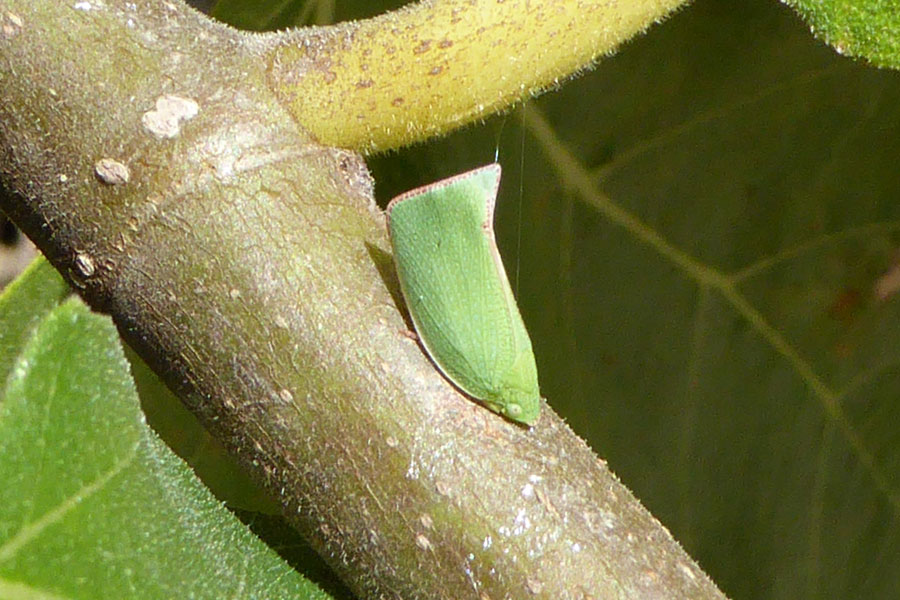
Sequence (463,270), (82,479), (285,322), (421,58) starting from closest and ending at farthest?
(82,479) < (285,322) < (421,58) < (463,270)

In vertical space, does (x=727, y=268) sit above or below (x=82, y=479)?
above

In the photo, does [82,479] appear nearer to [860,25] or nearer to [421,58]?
[421,58]

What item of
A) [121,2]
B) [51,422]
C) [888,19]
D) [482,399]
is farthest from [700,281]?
[51,422]

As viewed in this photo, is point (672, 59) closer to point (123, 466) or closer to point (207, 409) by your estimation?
point (207, 409)

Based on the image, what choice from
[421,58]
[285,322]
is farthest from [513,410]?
[421,58]

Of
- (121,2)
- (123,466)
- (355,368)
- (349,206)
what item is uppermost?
(121,2)

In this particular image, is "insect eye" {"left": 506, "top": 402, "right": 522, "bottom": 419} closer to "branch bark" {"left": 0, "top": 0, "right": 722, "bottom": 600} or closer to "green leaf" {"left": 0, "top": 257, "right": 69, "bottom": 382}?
"branch bark" {"left": 0, "top": 0, "right": 722, "bottom": 600}
